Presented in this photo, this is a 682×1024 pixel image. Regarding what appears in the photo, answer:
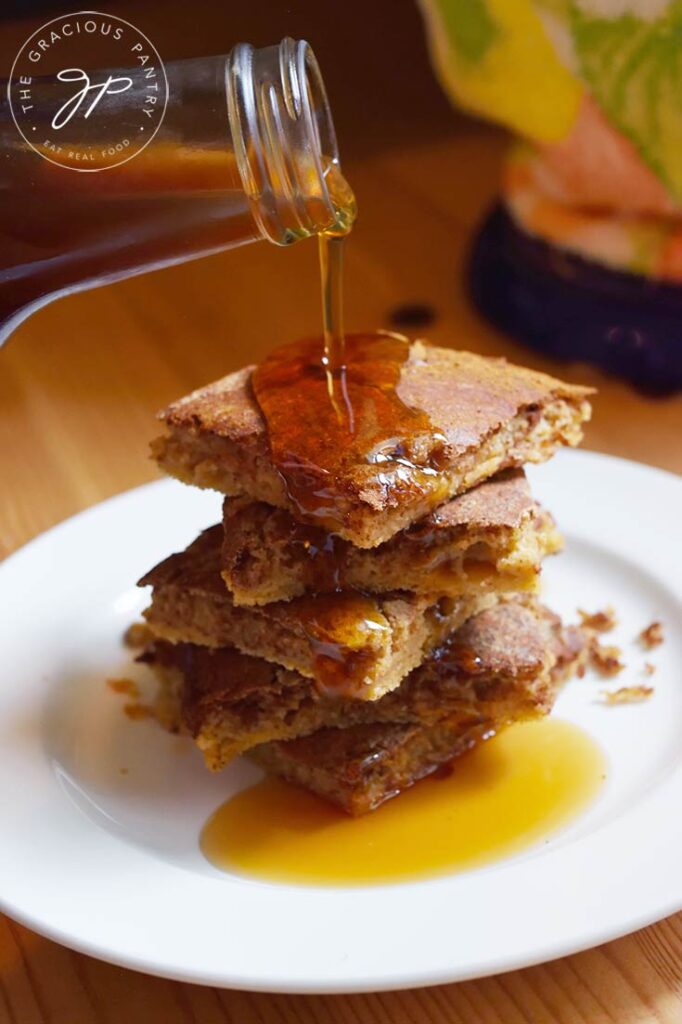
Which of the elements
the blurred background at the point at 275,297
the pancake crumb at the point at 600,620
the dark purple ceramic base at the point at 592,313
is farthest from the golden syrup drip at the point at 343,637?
the dark purple ceramic base at the point at 592,313

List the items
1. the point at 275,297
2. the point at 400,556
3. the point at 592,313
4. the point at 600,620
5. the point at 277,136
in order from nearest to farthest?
the point at 277,136 < the point at 400,556 < the point at 600,620 < the point at 592,313 < the point at 275,297

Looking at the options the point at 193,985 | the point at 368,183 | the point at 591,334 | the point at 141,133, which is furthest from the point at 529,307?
the point at 193,985

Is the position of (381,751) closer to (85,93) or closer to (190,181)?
(190,181)

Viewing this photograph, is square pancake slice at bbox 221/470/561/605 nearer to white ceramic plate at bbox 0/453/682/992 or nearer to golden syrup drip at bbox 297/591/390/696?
golden syrup drip at bbox 297/591/390/696

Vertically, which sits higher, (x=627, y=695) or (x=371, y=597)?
(x=371, y=597)

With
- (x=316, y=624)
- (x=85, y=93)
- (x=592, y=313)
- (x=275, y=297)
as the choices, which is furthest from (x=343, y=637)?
(x=275, y=297)

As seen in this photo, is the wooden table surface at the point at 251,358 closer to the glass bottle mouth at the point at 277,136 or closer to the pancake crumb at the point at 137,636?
the pancake crumb at the point at 137,636
